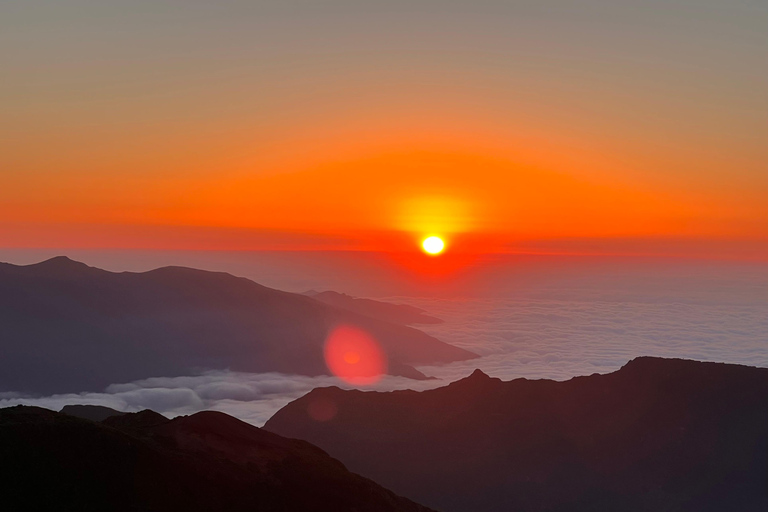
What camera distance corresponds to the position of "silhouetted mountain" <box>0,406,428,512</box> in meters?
37.7

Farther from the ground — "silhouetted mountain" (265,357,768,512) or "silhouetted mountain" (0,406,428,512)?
"silhouetted mountain" (265,357,768,512)

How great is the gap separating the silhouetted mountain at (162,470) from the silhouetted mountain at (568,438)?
43657mm

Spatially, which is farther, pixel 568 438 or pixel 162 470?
pixel 568 438

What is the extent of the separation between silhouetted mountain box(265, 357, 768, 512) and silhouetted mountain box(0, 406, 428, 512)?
43.7 m

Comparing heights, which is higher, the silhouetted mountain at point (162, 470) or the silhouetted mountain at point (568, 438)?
the silhouetted mountain at point (568, 438)

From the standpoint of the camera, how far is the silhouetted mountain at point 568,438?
89.4 m

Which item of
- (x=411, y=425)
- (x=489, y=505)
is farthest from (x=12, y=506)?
(x=411, y=425)

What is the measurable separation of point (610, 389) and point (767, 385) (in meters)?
22.5

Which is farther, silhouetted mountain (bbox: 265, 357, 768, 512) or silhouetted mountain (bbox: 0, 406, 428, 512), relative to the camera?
silhouetted mountain (bbox: 265, 357, 768, 512)

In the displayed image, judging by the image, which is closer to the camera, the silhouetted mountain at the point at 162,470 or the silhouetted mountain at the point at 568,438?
the silhouetted mountain at the point at 162,470

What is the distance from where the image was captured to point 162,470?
41656mm

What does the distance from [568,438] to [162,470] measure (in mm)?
73975

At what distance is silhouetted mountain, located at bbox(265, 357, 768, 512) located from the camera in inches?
3519

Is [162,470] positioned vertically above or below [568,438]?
below
